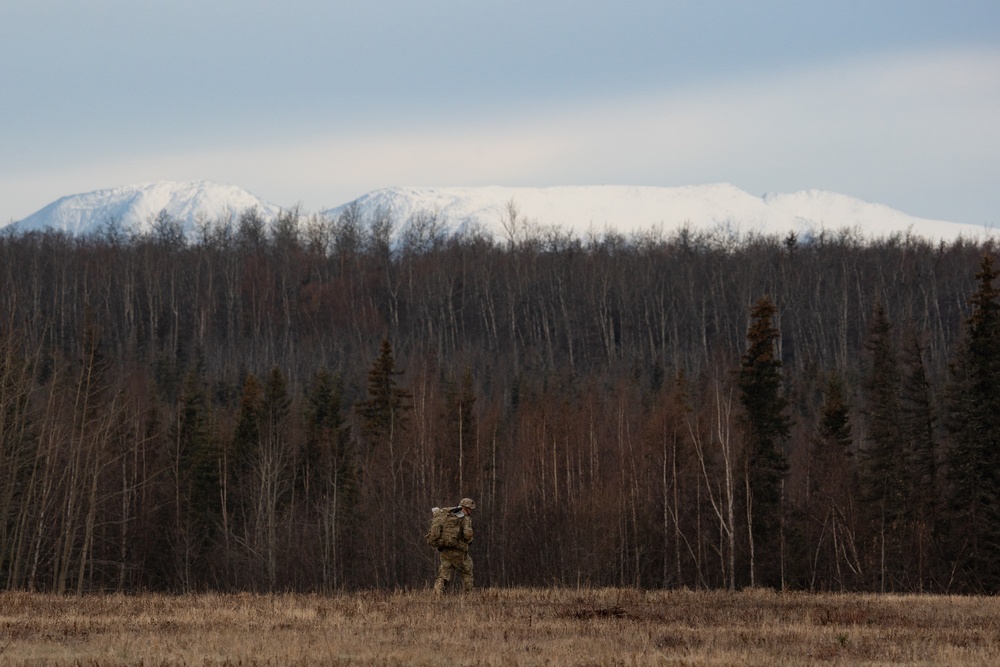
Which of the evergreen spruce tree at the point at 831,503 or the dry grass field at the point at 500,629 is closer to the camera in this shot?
the dry grass field at the point at 500,629

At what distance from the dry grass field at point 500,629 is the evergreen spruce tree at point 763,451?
26682 mm

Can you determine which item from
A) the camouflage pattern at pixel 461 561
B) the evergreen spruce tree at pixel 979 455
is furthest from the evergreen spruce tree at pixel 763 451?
the camouflage pattern at pixel 461 561

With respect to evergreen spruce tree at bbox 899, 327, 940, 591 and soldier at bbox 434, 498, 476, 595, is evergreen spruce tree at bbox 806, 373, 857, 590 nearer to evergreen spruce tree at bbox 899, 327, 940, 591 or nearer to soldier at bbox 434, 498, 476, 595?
evergreen spruce tree at bbox 899, 327, 940, 591

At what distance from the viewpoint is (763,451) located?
4909 cm

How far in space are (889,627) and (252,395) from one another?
2121 inches

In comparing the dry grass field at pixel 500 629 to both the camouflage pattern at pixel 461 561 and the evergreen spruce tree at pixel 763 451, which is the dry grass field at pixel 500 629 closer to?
the camouflage pattern at pixel 461 561

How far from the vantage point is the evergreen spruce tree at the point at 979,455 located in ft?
145

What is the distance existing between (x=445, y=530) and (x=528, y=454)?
128 feet

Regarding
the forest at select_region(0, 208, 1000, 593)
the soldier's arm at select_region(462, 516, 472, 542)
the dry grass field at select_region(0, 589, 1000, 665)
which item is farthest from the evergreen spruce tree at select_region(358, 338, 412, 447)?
the dry grass field at select_region(0, 589, 1000, 665)

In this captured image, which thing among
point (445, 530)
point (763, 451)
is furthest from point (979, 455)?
point (445, 530)

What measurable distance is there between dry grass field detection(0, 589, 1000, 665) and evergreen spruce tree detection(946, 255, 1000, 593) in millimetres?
24532

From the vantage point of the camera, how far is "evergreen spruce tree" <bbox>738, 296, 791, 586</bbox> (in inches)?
1889

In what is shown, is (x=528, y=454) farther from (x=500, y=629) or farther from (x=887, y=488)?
(x=500, y=629)

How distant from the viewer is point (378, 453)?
5978cm
